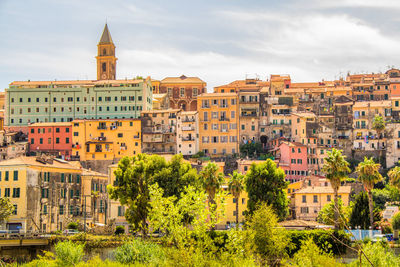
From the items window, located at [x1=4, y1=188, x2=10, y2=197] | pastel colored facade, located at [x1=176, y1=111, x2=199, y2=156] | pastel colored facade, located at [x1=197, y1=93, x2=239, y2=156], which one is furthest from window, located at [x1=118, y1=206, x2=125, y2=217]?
pastel colored facade, located at [x1=197, y1=93, x2=239, y2=156]

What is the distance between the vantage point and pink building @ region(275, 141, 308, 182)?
9694 centimetres

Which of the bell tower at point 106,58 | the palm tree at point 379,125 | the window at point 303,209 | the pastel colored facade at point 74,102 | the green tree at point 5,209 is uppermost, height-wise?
the bell tower at point 106,58

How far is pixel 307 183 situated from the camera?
293 feet

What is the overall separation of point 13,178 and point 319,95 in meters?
65.9

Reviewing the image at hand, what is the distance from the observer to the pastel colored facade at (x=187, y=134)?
105 metres

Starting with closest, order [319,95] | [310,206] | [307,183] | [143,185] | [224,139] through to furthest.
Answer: [143,185] < [310,206] < [307,183] < [224,139] < [319,95]

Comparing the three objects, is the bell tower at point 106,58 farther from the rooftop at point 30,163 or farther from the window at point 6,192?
the window at point 6,192

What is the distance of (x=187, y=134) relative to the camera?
4163 inches

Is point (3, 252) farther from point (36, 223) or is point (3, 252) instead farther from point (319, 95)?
point (319, 95)

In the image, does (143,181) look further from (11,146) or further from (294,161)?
(11,146)

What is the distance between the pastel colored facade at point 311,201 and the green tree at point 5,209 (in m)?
38.0

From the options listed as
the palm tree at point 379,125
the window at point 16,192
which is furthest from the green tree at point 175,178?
the palm tree at point 379,125

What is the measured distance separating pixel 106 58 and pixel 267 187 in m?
74.8

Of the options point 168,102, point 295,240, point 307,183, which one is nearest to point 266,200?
point 295,240
